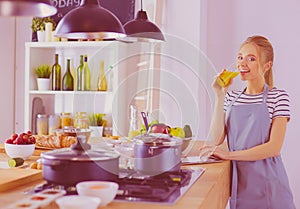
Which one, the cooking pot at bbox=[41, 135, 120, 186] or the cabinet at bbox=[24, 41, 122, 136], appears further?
the cabinet at bbox=[24, 41, 122, 136]

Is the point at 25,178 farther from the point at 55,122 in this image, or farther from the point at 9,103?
the point at 9,103

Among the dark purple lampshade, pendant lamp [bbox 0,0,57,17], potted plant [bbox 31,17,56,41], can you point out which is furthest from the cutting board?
potted plant [bbox 31,17,56,41]

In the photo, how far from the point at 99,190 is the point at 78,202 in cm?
12

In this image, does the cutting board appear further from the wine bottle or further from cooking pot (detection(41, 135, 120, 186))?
the wine bottle

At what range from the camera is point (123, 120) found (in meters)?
4.07

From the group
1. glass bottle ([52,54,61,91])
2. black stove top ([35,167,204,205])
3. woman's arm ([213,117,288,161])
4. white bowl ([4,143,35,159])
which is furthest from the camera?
glass bottle ([52,54,61,91])

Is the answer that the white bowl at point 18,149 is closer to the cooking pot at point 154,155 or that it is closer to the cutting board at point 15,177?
the cutting board at point 15,177

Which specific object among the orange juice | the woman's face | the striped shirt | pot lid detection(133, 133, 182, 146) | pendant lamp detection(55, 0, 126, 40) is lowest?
pot lid detection(133, 133, 182, 146)

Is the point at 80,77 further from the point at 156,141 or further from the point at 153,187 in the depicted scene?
the point at 153,187

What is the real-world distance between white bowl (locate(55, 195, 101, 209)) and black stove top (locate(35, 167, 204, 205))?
7.4 inches

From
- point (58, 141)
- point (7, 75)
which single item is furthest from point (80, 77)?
point (58, 141)

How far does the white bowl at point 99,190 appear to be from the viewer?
3.87 ft

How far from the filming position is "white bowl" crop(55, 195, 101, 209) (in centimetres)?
105

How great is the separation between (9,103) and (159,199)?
3504 millimetres
